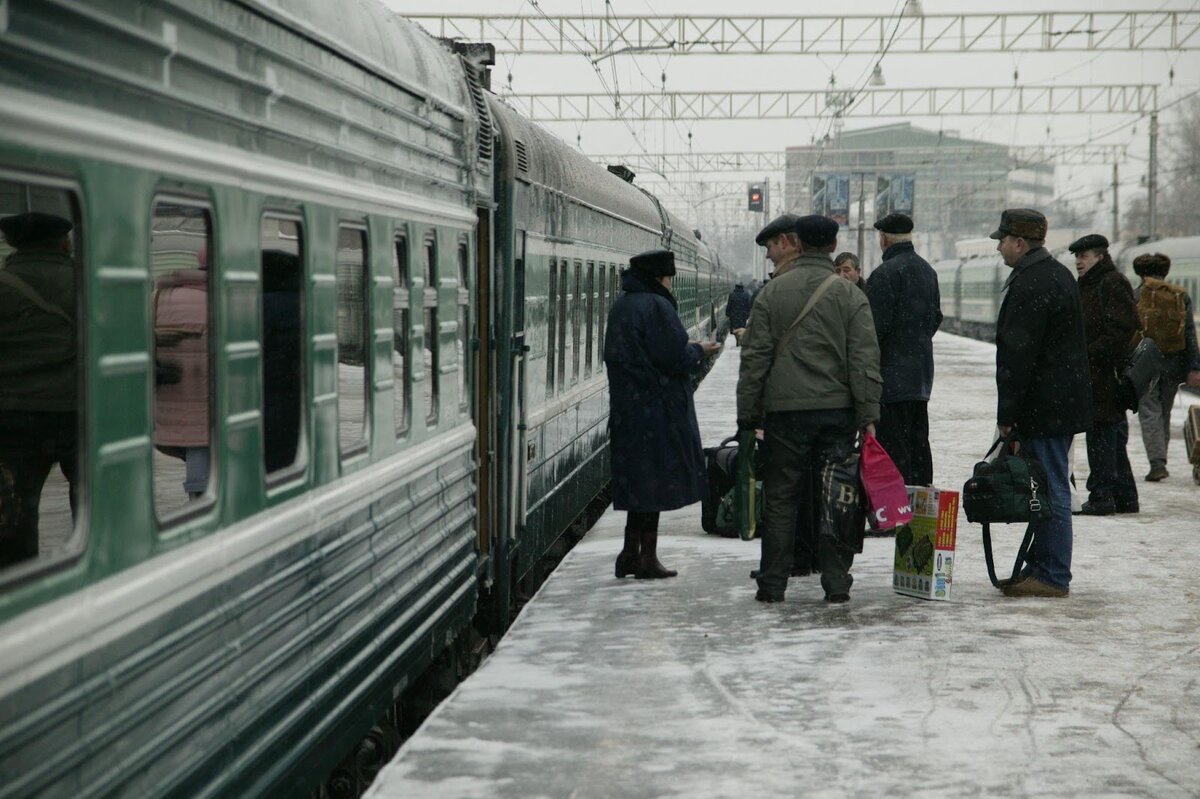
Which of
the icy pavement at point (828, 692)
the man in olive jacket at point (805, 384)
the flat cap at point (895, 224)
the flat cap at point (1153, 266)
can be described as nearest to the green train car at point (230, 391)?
the icy pavement at point (828, 692)

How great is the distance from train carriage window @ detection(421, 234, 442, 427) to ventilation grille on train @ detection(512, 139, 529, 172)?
201 cm

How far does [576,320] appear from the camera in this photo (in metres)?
11.8

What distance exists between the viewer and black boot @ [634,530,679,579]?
8.88 m

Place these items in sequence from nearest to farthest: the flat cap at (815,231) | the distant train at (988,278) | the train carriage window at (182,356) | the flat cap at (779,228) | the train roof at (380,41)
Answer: the train carriage window at (182,356) < the train roof at (380,41) < the flat cap at (815,231) < the flat cap at (779,228) < the distant train at (988,278)

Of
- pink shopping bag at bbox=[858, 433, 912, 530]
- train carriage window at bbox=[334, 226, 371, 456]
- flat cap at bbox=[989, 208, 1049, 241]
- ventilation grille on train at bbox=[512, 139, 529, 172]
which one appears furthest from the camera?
ventilation grille on train at bbox=[512, 139, 529, 172]

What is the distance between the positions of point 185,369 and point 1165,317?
1003 cm

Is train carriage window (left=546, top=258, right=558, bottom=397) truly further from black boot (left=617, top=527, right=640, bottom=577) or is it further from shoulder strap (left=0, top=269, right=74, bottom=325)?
shoulder strap (left=0, top=269, right=74, bottom=325)

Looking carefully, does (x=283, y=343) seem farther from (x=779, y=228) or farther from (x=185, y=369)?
(x=779, y=228)

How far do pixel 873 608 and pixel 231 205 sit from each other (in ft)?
15.4

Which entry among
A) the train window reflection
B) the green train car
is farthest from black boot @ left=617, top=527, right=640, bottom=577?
the train window reflection

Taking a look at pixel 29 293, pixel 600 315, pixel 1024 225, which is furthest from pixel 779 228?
pixel 29 293

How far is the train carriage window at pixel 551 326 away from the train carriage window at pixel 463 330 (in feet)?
7.57

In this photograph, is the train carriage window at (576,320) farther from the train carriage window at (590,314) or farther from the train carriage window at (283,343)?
the train carriage window at (283,343)

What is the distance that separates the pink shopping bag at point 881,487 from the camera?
7.82 m
